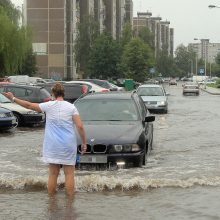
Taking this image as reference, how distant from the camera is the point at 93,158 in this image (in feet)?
37.3

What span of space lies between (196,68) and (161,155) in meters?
177

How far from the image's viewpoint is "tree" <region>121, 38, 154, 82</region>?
2899 inches

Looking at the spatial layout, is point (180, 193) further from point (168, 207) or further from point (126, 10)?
point (126, 10)

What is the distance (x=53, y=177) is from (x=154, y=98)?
903 inches

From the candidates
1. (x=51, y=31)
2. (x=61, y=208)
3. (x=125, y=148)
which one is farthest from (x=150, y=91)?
(x=51, y=31)

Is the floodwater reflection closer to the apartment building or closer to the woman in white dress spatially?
the woman in white dress

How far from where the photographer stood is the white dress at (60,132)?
28.4ft

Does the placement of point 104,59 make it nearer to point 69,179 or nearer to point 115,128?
point 115,128

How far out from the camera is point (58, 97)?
8.71 metres

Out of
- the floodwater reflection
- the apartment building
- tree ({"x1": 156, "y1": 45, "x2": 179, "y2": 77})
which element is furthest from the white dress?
tree ({"x1": 156, "y1": 45, "x2": 179, "y2": 77})

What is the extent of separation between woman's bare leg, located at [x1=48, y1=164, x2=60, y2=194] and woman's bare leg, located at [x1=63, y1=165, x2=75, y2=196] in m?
0.16

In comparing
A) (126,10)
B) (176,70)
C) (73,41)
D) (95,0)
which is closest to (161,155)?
(73,41)

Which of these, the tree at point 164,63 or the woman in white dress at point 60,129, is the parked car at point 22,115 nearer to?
the woman in white dress at point 60,129

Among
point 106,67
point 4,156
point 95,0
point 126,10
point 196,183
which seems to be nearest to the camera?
point 196,183
